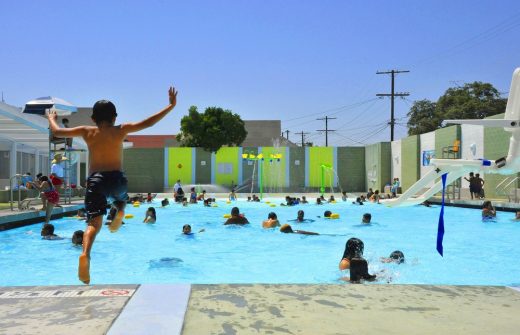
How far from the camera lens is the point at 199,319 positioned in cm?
340

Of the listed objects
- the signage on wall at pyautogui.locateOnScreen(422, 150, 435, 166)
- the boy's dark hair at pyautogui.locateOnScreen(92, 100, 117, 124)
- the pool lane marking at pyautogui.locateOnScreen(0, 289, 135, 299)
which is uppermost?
the signage on wall at pyautogui.locateOnScreen(422, 150, 435, 166)

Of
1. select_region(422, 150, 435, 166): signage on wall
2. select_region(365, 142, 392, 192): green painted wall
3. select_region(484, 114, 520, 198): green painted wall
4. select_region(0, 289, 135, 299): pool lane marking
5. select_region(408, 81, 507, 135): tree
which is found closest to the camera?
select_region(0, 289, 135, 299): pool lane marking

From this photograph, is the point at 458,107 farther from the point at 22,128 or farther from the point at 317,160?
the point at 22,128

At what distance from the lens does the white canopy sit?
56.1 ft

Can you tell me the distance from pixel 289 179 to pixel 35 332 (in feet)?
119

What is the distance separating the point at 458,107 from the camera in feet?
163

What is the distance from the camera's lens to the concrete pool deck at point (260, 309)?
3.22 metres

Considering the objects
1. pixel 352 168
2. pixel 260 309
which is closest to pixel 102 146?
pixel 260 309

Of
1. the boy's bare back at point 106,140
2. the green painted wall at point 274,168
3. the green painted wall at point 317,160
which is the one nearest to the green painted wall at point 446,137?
the green painted wall at point 317,160

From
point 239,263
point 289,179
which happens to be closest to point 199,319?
point 239,263

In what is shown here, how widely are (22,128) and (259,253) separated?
1239cm

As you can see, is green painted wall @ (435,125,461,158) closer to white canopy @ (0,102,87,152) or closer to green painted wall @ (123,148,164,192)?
white canopy @ (0,102,87,152)

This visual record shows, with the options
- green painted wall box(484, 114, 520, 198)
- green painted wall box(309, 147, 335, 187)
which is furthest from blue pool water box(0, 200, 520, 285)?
green painted wall box(309, 147, 335, 187)

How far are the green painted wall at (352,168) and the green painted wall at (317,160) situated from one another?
0.80 metres
